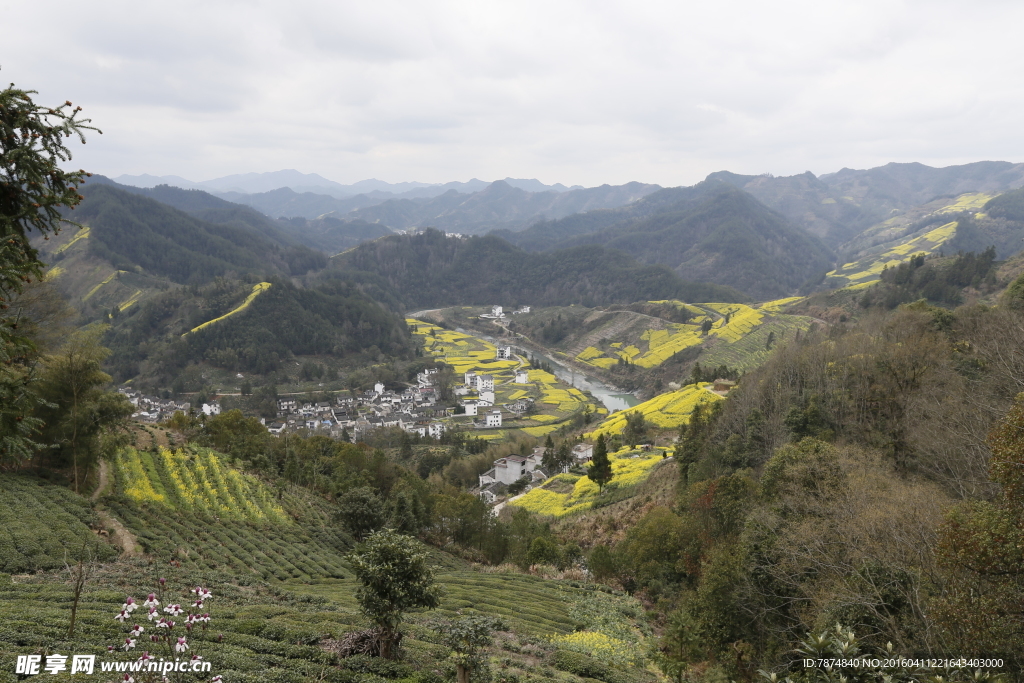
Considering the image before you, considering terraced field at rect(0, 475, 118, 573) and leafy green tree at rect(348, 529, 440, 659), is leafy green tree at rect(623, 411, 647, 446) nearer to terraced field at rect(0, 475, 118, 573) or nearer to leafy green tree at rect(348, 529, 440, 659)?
terraced field at rect(0, 475, 118, 573)

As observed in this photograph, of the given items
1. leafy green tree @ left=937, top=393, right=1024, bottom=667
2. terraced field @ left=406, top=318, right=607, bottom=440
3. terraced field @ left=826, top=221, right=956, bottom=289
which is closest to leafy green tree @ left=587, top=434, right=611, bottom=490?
leafy green tree @ left=937, top=393, right=1024, bottom=667

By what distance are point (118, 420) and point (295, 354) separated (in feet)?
368

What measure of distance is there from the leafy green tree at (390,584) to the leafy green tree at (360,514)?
19.0 meters

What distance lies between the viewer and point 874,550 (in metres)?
11.8

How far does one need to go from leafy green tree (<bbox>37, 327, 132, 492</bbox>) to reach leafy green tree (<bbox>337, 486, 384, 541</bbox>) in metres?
11.6

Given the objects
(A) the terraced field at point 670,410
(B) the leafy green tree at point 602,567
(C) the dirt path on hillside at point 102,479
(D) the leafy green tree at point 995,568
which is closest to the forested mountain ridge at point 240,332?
(A) the terraced field at point 670,410

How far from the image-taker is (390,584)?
9.12 metres

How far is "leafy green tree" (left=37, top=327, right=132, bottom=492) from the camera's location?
63.9ft

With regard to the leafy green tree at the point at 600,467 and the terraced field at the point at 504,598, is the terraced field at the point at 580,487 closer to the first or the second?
the leafy green tree at the point at 600,467

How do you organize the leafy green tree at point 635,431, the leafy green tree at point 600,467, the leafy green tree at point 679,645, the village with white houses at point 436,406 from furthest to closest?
the village with white houses at point 436,406
the leafy green tree at point 635,431
the leafy green tree at point 600,467
the leafy green tree at point 679,645

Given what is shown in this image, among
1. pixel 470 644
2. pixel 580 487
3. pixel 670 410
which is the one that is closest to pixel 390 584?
pixel 470 644

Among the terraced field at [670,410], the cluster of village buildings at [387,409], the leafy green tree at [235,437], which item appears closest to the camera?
the leafy green tree at [235,437]

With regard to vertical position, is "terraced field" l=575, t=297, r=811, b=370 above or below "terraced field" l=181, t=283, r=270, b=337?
below

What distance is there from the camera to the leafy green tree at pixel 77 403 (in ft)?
63.9
